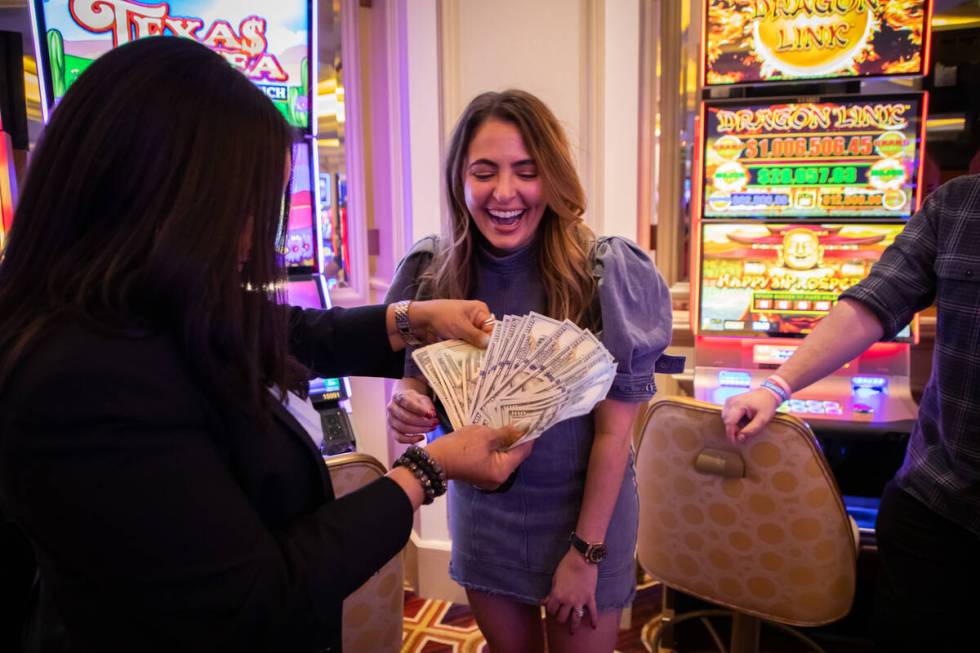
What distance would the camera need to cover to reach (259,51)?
225 centimetres

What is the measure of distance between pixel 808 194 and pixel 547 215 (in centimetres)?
134

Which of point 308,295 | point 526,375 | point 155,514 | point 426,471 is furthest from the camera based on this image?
point 308,295

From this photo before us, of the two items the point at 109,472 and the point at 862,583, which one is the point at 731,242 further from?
the point at 109,472

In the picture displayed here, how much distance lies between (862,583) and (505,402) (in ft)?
6.10

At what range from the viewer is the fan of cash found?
1255 millimetres

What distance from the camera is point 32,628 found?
103 cm

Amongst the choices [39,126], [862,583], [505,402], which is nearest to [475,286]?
[505,402]

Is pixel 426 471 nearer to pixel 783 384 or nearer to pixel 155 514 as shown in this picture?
pixel 155 514

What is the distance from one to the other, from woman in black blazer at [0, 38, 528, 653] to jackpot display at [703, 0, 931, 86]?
195 centimetres

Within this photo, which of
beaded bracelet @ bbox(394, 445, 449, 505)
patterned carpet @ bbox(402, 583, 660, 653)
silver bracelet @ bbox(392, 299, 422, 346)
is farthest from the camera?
patterned carpet @ bbox(402, 583, 660, 653)

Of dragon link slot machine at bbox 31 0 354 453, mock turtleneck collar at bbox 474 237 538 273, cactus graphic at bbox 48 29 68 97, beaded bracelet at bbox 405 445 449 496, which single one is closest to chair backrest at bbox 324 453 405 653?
beaded bracelet at bbox 405 445 449 496

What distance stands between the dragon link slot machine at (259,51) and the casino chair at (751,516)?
38.3 inches

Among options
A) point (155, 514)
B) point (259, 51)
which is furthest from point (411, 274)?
point (259, 51)

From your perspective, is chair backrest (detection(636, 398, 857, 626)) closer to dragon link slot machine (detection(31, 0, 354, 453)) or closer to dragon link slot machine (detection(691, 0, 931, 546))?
dragon link slot machine (detection(691, 0, 931, 546))
